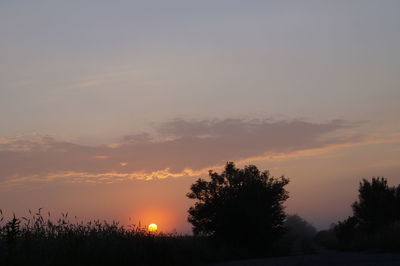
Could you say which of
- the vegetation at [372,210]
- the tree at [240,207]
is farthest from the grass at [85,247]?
the vegetation at [372,210]

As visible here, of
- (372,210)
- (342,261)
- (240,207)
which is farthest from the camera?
(372,210)

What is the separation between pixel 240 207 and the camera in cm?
3925

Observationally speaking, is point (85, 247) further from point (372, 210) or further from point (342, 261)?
point (372, 210)

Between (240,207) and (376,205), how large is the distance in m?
15.7

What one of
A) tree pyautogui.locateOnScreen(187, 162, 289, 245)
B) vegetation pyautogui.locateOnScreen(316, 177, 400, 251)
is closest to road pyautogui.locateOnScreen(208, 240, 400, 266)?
tree pyautogui.locateOnScreen(187, 162, 289, 245)

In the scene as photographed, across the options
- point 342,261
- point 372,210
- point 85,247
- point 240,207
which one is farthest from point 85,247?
point 372,210

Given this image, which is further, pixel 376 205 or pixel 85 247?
pixel 376 205

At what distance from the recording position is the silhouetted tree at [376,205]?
46719 mm

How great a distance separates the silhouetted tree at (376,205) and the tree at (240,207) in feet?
30.2

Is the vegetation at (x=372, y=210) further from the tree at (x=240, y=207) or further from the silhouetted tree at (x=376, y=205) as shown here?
the tree at (x=240, y=207)

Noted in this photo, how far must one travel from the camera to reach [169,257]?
2147cm

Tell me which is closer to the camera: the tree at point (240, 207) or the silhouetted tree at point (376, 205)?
the tree at point (240, 207)

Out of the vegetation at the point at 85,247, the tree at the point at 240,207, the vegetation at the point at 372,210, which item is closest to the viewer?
the vegetation at the point at 85,247

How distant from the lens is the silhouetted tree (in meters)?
46.7
